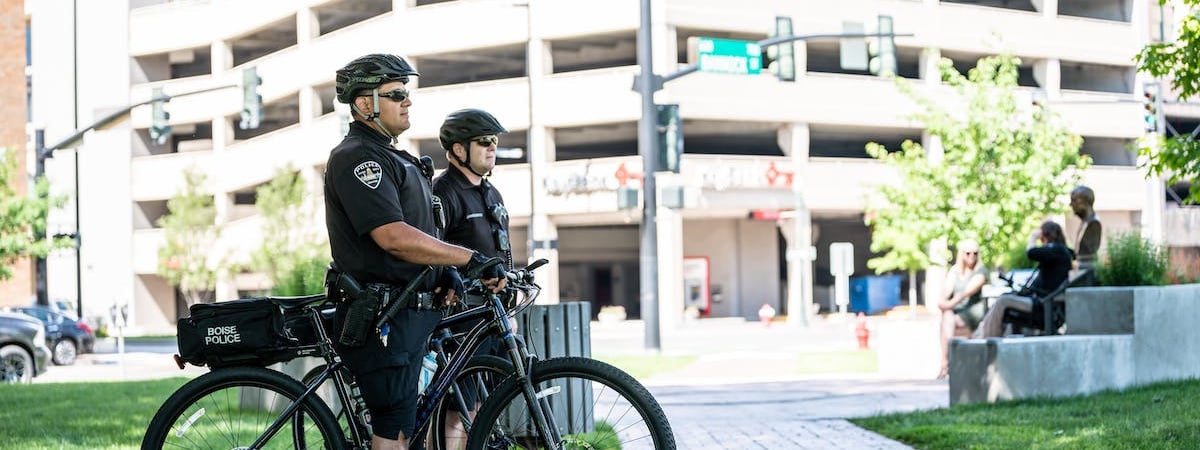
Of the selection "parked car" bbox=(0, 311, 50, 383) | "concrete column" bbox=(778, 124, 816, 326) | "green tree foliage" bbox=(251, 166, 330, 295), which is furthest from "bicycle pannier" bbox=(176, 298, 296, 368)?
"green tree foliage" bbox=(251, 166, 330, 295)

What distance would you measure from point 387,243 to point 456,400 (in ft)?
2.33

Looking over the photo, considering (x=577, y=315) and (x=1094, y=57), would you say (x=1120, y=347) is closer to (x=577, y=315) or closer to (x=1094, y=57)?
(x=577, y=315)

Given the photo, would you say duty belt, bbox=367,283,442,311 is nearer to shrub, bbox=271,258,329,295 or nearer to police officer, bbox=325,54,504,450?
police officer, bbox=325,54,504,450

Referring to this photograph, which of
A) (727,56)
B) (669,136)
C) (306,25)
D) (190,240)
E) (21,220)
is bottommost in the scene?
(190,240)

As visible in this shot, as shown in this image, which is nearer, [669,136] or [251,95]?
[669,136]

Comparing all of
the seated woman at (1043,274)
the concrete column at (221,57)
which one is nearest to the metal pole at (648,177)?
the seated woman at (1043,274)

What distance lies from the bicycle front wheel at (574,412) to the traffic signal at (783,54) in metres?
18.5

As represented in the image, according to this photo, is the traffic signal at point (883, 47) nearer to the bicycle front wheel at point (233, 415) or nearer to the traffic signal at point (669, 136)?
the traffic signal at point (669, 136)

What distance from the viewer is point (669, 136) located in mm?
25016

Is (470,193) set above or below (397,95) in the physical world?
below

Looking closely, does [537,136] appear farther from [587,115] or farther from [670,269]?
[670,269]

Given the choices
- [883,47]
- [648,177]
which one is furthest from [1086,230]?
[648,177]

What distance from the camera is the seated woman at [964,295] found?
48.5 ft

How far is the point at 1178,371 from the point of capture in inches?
464
